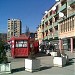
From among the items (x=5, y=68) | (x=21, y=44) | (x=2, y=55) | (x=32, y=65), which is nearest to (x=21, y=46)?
(x=21, y=44)

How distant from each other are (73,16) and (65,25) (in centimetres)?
669

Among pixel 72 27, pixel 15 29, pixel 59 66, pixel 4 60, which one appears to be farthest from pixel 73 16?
pixel 15 29

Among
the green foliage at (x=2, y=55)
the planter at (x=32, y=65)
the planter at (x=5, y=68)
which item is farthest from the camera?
the planter at (x=32, y=65)

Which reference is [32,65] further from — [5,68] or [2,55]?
[2,55]

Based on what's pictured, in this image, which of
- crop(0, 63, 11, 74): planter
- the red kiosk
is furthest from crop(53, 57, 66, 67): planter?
the red kiosk

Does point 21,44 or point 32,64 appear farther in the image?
point 21,44

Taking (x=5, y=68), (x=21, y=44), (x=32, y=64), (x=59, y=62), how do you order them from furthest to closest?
(x=21, y=44), (x=59, y=62), (x=32, y=64), (x=5, y=68)

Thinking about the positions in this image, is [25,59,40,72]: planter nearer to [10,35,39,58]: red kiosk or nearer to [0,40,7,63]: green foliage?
[0,40,7,63]: green foliage

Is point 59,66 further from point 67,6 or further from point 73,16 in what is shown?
point 67,6

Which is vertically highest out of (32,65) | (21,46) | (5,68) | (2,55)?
(21,46)

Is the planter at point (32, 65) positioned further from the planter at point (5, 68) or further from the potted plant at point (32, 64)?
the planter at point (5, 68)

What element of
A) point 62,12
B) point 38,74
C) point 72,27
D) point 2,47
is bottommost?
point 38,74

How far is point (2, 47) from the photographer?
1498cm

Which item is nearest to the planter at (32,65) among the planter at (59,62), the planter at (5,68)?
the planter at (5,68)
